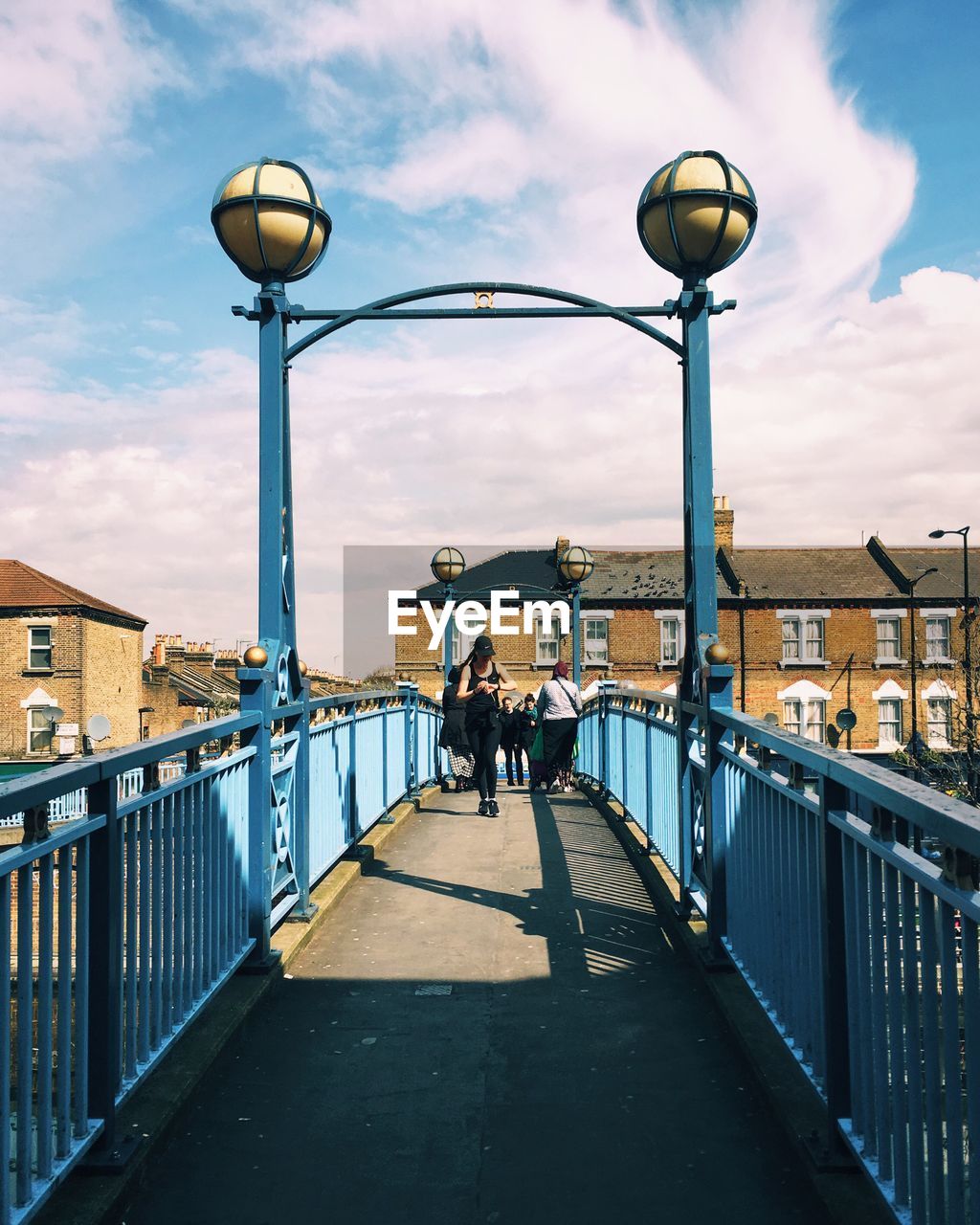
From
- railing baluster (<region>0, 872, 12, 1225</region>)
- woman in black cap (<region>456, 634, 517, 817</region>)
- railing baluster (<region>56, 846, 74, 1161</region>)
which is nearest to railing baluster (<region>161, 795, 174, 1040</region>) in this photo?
railing baluster (<region>56, 846, 74, 1161</region>)

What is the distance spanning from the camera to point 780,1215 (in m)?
2.91

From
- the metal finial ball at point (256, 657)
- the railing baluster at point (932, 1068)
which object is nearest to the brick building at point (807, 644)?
the metal finial ball at point (256, 657)

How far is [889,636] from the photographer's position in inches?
1802

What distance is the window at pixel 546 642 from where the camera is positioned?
4638 centimetres

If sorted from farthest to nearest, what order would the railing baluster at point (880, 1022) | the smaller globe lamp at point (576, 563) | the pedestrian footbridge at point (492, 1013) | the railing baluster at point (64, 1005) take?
1. the smaller globe lamp at point (576, 563)
2. the railing baluster at point (64, 1005)
3. the railing baluster at point (880, 1022)
4. the pedestrian footbridge at point (492, 1013)

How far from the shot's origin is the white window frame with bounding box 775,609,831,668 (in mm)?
45125

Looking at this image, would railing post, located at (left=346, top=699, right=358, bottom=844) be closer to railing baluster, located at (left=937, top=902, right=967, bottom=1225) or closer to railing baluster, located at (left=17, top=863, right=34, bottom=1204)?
railing baluster, located at (left=17, top=863, right=34, bottom=1204)

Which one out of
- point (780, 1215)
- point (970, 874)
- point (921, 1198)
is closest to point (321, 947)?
point (780, 1215)

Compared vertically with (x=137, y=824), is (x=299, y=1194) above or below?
below

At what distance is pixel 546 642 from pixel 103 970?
4381 centimetres

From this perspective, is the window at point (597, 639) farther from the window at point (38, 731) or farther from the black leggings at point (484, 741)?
the black leggings at point (484, 741)

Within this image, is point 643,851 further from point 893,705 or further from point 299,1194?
point 893,705

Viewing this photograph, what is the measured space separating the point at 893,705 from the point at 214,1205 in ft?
152

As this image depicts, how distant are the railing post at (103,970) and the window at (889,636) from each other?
4621 centimetres
